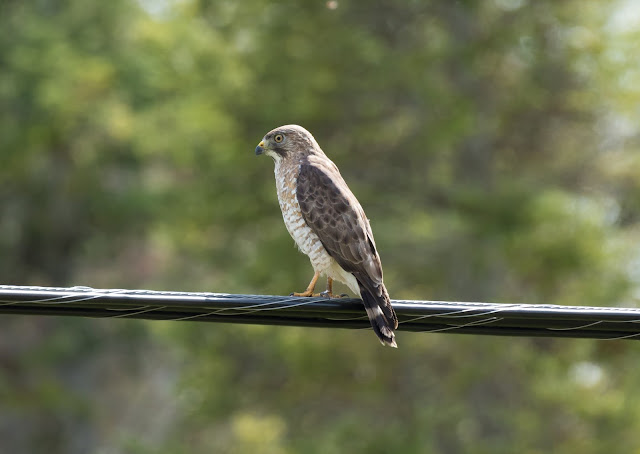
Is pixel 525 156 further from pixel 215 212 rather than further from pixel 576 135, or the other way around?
pixel 215 212

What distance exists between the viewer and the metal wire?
4.04 meters

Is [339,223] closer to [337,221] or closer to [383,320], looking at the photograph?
[337,221]

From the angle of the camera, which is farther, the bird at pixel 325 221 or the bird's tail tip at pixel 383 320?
the bird at pixel 325 221

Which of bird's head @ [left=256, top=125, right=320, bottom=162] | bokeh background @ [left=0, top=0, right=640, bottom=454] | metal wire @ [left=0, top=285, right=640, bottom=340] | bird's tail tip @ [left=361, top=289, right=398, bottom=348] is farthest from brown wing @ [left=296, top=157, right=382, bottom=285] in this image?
bokeh background @ [left=0, top=0, right=640, bottom=454]

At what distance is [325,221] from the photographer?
19.2 ft

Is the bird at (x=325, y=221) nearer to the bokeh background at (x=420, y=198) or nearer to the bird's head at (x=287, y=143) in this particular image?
the bird's head at (x=287, y=143)

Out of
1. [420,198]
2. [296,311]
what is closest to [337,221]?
[296,311]

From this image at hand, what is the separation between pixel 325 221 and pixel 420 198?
9.22 metres

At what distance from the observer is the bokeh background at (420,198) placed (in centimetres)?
1402

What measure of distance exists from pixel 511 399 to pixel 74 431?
1224 centimetres

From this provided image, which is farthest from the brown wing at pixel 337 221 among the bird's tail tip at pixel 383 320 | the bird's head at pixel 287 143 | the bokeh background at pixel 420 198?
the bokeh background at pixel 420 198

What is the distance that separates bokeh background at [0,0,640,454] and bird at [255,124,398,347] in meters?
7.43

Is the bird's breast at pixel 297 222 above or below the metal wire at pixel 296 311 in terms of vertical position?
above

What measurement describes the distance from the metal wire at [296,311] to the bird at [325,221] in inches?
36.4
